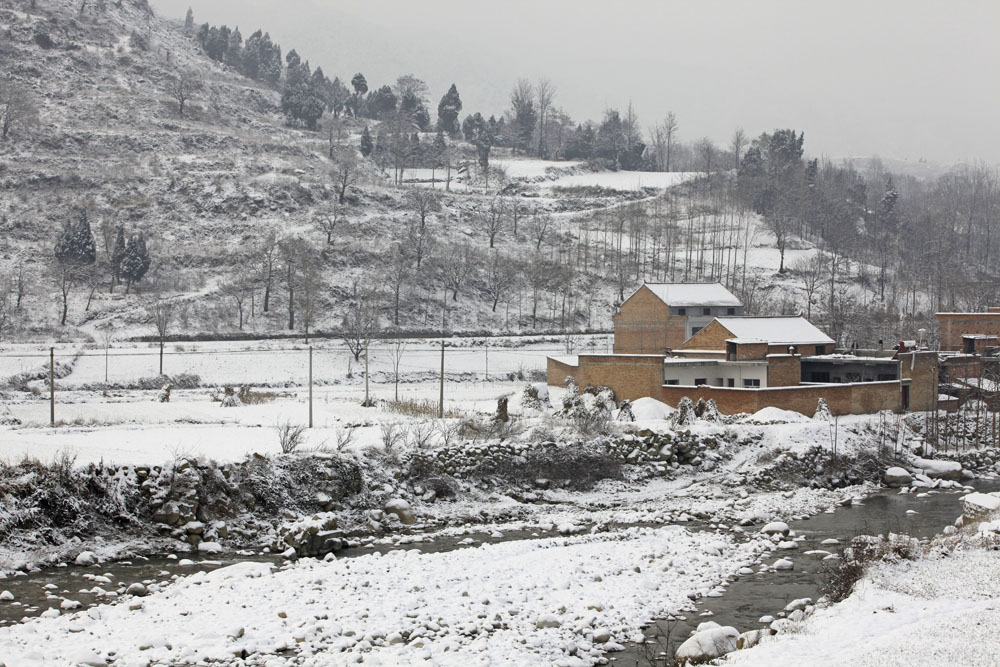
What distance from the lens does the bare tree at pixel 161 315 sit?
46925mm

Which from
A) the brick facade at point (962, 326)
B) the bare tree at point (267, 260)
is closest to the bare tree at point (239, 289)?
the bare tree at point (267, 260)

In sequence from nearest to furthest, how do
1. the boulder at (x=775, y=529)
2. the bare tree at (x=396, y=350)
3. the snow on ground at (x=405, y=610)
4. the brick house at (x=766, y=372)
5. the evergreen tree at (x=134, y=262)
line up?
the snow on ground at (x=405, y=610), the boulder at (x=775, y=529), the brick house at (x=766, y=372), the bare tree at (x=396, y=350), the evergreen tree at (x=134, y=262)

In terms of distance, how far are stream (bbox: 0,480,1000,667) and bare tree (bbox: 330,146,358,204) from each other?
59.5 metres

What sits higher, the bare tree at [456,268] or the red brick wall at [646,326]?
the bare tree at [456,268]

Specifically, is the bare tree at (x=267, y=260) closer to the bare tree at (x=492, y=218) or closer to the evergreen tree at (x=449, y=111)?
the bare tree at (x=492, y=218)

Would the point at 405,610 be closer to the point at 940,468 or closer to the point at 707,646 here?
the point at 707,646

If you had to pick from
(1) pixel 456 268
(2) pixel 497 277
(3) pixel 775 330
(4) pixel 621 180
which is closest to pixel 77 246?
(1) pixel 456 268

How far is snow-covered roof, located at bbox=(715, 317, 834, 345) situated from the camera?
3659 centimetres

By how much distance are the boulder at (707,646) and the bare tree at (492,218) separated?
201 ft

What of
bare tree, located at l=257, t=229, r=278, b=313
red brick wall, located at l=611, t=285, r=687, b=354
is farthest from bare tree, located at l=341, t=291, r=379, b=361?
red brick wall, located at l=611, t=285, r=687, b=354

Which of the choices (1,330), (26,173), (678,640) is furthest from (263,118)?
(678,640)

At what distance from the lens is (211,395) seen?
121 feet

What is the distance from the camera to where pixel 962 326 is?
4544 centimetres

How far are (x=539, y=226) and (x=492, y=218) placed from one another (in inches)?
211
